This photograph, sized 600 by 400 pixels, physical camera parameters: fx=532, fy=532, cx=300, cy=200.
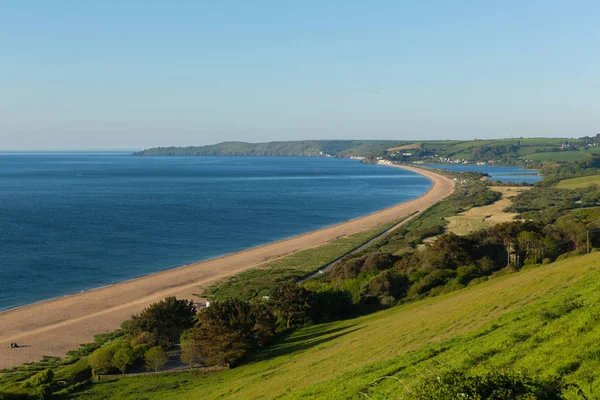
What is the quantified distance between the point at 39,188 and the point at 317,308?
141928 millimetres

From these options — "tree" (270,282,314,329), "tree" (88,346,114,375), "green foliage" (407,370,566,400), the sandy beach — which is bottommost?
the sandy beach

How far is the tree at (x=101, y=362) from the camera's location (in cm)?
3078

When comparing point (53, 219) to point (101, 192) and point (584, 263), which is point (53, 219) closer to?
point (101, 192)

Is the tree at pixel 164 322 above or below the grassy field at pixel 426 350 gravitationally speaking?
below

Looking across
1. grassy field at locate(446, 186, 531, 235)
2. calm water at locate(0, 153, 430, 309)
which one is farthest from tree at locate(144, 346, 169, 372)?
grassy field at locate(446, 186, 531, 235)

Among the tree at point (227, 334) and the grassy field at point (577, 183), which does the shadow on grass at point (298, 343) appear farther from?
the grassy field at point (577, 183)

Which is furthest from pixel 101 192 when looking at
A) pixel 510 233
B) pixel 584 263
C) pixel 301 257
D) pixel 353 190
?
pixel 584 263

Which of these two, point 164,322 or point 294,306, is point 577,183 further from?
point 164,322

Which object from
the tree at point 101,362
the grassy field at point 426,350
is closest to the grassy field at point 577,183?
the grassy field at point 426,350

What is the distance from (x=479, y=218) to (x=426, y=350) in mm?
80441

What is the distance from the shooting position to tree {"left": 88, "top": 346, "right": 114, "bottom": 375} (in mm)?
30781

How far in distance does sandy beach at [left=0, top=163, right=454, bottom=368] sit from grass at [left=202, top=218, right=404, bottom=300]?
82.3 inches

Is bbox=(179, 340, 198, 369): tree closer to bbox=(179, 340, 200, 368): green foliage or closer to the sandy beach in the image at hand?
bbox=(179, 340, 200, 368): green foliage

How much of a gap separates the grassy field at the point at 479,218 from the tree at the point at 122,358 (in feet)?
185
